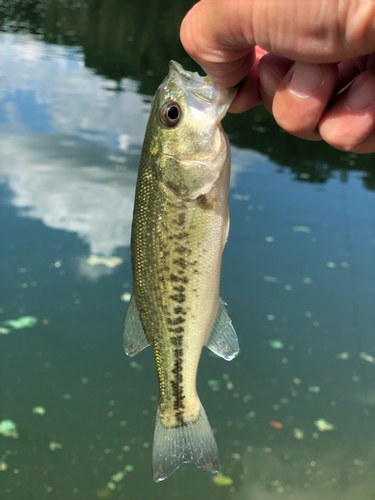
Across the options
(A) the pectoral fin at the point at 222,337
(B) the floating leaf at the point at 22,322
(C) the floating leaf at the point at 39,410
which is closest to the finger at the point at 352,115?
(A) the pectoral fin at the point at 222,337

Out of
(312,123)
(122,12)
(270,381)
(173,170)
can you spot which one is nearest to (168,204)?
(173,170)

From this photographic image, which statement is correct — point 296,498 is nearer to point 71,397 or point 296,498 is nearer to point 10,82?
point 71,397

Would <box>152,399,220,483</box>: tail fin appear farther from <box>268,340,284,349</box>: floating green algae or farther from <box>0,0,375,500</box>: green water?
<box>268,340,284,349</box>: floating green algae

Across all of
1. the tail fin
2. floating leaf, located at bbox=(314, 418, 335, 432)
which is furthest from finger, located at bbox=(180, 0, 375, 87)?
floating leaf, located at bbox=(314, 418, 335, 432)

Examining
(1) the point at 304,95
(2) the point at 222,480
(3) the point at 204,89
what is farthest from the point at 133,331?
(2) the point at 222,480

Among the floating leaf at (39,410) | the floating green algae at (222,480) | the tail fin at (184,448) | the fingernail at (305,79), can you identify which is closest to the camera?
the fingernail at (305,79)

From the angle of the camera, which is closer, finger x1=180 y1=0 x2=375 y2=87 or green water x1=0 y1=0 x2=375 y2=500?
finger x1=180 y1=0 x2=375 y2=87

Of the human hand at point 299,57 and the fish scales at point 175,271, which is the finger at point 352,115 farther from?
the fish scales at point 175,271
